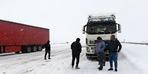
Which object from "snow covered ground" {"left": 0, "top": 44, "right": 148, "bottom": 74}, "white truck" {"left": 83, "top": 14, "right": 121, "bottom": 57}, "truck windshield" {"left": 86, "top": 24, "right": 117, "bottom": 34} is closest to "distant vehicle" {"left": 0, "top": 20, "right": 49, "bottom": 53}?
"snow covered ground" {"left": 0, "top": 44, "right": 148, "bottom": 74}

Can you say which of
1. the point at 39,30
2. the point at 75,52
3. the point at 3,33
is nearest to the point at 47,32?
the point at 39,30

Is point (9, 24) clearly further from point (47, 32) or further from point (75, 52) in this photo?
point (75, 52)

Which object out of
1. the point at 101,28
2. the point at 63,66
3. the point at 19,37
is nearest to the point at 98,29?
the point at 101,28

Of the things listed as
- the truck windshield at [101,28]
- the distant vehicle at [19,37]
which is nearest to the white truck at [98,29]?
the truck windshield at [101,28]

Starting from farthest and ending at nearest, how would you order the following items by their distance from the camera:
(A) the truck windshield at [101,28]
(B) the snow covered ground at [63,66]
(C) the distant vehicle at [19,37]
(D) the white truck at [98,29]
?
(C) the distant vehicle at [19,37] → (A) the truck windshield at [101,28] → (D) the white truck at [98,29] → (B) the snow covered ground at [63,66]

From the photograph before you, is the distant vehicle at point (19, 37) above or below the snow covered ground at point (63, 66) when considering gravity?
above

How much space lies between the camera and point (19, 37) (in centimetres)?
3422

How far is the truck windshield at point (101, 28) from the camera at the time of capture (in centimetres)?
2088

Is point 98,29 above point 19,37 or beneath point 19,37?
above

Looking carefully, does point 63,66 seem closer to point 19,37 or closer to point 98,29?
point 98,29

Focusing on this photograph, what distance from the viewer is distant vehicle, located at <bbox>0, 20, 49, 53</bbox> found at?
30.1 metres

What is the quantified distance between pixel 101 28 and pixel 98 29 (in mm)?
225

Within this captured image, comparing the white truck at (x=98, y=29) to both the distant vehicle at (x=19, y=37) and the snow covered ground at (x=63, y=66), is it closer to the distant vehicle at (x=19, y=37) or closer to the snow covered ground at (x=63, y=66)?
the snow covered ground at (x=63, y=66)

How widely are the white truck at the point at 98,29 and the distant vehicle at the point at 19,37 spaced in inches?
437
